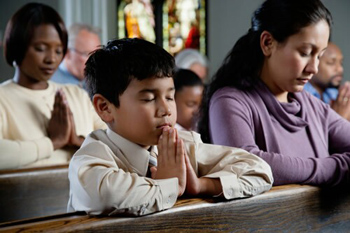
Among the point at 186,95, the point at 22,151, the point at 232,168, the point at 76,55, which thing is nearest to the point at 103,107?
the point at 232,168

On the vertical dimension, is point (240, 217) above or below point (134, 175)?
below

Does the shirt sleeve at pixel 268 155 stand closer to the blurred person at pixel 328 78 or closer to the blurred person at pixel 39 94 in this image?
the blurred person at pixel 39 94

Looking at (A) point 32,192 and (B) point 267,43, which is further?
(A) point 32,192

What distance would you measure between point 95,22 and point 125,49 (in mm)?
5881

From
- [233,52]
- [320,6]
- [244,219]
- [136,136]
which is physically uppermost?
[320,6]

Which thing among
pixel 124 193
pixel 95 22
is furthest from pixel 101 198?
pixel 95 22

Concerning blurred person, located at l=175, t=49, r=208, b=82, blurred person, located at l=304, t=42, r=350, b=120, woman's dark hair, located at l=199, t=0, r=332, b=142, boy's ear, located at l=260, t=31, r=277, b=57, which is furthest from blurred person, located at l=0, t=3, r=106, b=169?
blurred person, located at l=175, t=49, r=208, b=82

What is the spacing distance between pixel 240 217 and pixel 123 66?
55cm

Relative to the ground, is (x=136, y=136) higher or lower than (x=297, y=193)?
higher

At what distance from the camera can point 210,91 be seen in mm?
2268

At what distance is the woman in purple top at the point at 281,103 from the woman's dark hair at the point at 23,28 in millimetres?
1360

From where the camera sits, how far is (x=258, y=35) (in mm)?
2211

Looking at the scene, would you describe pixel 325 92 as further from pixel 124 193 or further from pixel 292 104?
pixel 124 193

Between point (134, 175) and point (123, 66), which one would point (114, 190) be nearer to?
point (134, 175)
